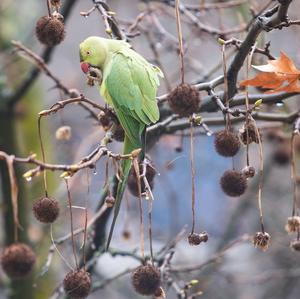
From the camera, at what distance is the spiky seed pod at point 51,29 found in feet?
6.43

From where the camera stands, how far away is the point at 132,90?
6.84 feet

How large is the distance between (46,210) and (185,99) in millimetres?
466

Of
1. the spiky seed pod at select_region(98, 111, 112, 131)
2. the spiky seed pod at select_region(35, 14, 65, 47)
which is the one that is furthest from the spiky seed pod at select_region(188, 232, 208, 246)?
the spiky seed pod at select_region(35, 14, 65, 47)

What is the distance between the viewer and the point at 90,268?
2.53 meters

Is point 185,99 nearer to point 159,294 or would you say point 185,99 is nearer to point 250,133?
point 250,133

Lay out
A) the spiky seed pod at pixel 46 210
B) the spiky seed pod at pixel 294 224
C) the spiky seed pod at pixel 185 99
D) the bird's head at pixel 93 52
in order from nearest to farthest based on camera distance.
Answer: the spiky seed pod at pixel 185 99 < the spiky seed pod at pixel 46 210 < the spiky seed pod at pixel 294 224 < the bird's head at pixel 93 52

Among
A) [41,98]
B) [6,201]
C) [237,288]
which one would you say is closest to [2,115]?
[6,201]

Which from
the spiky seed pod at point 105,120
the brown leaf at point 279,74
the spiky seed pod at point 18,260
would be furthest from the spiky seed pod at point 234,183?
the spiky seed pod at point 18,260

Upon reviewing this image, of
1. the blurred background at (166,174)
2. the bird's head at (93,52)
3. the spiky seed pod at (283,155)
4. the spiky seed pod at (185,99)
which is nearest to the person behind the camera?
the spiky seed pod at (185,99)

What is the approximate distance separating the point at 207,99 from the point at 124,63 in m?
0.28

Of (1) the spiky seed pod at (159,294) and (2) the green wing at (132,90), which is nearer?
(1) the spiky seed pod at (159,294)

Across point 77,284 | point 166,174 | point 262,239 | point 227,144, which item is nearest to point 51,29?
point 227,144

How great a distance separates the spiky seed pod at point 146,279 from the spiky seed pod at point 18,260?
508 mm

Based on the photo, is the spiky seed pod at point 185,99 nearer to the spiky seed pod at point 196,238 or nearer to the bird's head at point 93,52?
the spiky seed pod at point 196,238
